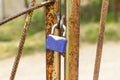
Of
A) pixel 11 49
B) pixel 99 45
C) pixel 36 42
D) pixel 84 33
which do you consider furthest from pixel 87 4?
pixel 99 45

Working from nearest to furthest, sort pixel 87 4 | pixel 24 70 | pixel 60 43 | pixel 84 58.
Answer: pixel 60 43, pixel 24 70, pixel 84 58, pixel 87 4

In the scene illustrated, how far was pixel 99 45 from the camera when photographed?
1229 mm

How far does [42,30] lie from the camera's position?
6.60 meters

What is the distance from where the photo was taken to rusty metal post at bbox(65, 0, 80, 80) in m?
1.15

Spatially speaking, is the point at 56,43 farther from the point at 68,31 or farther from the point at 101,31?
the point at 101,31

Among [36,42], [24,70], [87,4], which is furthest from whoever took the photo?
[87,4]

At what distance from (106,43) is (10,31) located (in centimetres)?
157

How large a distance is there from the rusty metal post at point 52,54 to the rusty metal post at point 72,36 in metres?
0.04

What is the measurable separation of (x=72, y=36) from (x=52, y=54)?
0.11 meters

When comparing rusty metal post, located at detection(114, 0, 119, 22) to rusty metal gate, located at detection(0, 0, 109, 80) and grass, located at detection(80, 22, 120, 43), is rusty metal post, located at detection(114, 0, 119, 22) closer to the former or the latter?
grass, located at detection(80, 22, 120, 43)

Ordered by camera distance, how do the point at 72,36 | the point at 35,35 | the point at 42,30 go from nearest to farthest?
1. the point at 72,36
2. the point at 35,35
3. the point at 42,30

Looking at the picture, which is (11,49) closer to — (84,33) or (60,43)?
(84,33)

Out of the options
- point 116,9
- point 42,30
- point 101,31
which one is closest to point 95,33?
point 116,9

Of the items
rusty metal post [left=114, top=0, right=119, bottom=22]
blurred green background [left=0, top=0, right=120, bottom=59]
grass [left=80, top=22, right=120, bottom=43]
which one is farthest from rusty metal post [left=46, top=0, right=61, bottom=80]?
rusty metal post [left=114, top=0, right=119, bottom=22]
